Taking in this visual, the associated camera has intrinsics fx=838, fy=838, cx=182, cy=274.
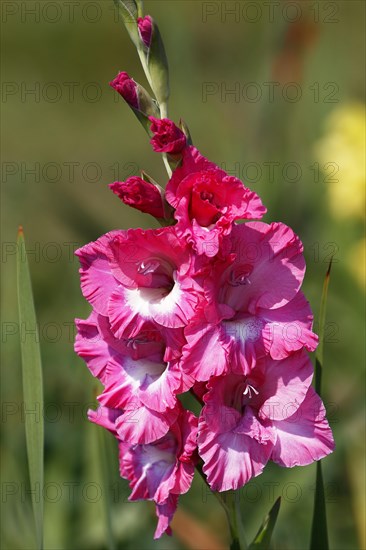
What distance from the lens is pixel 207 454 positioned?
2.42 ft

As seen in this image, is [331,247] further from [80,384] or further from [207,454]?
[207,454]

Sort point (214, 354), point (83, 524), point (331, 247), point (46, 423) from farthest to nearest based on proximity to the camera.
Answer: point (331, 247) → point (46, 423) → point (83, 524) → point (214, 354)

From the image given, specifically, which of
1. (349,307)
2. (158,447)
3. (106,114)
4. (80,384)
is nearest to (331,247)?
(349,307)

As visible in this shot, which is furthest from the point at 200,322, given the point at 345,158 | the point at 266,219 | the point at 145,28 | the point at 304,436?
the point at 345,158

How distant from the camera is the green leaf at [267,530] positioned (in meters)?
0.79

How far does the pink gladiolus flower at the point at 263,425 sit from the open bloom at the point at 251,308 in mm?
32

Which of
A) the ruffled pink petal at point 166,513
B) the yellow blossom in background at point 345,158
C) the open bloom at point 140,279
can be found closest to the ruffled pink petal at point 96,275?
the open bloom at point 140,279

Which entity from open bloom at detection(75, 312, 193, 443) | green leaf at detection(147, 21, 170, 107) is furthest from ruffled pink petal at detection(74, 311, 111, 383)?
green leaf at detection(147, 21, 170, 107)

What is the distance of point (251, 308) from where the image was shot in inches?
29.9

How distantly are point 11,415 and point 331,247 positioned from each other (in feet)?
2.32

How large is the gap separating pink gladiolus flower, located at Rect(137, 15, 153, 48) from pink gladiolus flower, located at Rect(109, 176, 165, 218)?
14 cm

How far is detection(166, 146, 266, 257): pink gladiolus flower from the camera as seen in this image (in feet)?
2.35

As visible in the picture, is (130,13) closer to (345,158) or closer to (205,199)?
(205,199)

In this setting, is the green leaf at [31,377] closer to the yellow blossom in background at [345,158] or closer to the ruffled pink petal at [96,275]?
the ruffled pink petal at [96,275]
